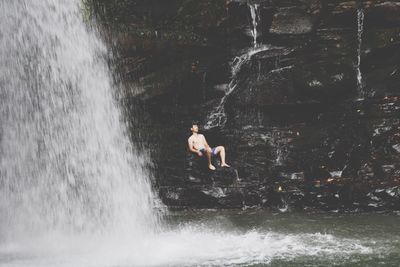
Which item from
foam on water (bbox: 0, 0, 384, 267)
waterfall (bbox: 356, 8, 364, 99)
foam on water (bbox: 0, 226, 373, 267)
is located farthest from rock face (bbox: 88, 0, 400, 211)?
foam on water (bbox: 0, 226, 373, 267)

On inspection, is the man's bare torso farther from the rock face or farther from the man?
the rock face

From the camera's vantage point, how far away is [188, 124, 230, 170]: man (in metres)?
11.8

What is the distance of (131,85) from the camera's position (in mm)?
12852

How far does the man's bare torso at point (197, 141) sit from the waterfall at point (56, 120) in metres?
1.75

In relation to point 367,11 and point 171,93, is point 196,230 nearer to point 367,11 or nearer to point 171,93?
point 171,93

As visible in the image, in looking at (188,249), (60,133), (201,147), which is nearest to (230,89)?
(201,147)

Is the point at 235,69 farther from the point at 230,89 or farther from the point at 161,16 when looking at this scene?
the point at 161,16

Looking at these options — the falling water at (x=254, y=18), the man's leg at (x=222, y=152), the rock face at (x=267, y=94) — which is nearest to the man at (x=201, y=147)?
the man's leg at (x=222, y=152)

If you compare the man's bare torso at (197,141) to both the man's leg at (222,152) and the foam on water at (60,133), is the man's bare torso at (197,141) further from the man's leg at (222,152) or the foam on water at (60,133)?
the foam on water at (60,133)

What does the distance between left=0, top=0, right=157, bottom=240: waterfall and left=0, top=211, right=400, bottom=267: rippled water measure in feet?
7.77

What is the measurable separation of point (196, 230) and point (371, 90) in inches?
255

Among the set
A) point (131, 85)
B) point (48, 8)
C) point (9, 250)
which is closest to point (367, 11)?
point (131, 85)

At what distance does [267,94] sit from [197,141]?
243 centimetres

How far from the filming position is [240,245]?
25.2 feet
